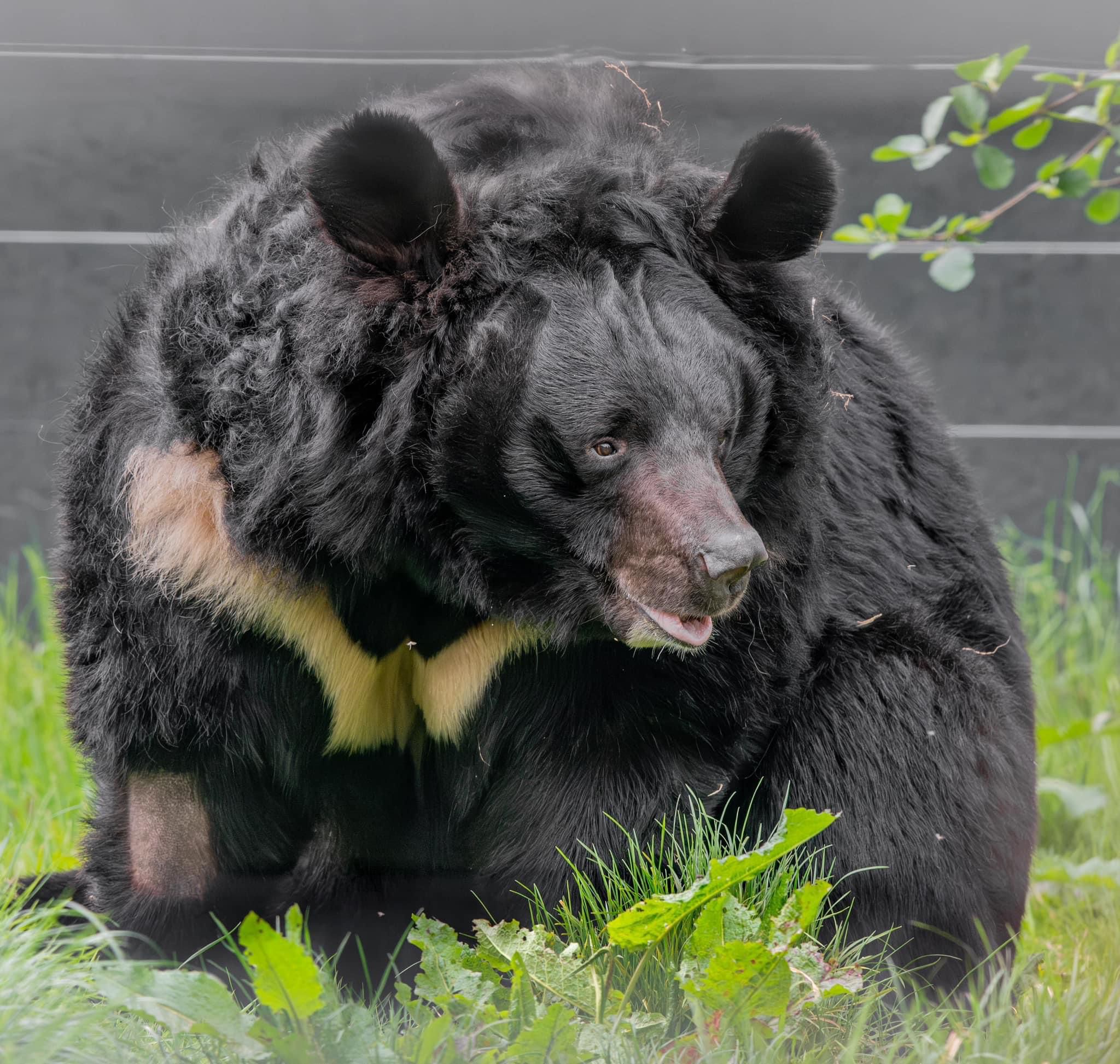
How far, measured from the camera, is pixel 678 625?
8.96ft

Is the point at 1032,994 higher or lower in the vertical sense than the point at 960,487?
lower

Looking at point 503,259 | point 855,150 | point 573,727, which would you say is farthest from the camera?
point 855,150

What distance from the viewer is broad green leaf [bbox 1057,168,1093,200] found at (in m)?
3.85

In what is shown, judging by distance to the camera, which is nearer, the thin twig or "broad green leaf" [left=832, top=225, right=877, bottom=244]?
the thin twig

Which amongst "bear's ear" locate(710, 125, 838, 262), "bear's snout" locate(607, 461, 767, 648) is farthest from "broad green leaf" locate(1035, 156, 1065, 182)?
"bear's snout" locate(607, 461, 767, 648)

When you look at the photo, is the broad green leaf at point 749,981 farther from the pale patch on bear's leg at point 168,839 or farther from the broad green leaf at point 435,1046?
the pale patch on bear's leg at point 168,839

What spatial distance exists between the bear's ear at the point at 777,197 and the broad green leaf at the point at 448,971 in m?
1.54

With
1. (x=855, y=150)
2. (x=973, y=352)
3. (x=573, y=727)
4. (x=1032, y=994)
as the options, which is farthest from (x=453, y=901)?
(x=973, y=352)

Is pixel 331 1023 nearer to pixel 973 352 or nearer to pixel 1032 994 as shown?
pixel 1032 994

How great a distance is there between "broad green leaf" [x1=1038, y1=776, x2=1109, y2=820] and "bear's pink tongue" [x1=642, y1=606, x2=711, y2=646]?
2215 mm

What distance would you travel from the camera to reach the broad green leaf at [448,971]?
8.39ft

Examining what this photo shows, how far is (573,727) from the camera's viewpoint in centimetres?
309

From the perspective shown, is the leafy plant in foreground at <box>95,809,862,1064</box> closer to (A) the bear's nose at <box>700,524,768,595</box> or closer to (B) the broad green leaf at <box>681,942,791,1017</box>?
(B) the broad green leaf at <box>681,942,791,1017</box>

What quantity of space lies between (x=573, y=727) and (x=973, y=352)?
4.59 m
